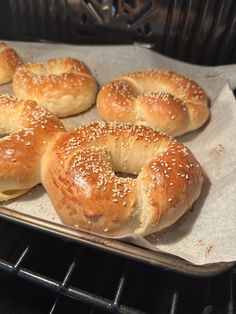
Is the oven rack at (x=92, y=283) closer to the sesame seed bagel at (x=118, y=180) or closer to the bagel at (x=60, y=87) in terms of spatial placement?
the sesame seed bagel at (x=118, y=180)

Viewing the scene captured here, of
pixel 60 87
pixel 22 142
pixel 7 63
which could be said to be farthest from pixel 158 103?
pixel 7 63

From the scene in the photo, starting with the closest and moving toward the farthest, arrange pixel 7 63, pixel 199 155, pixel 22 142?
pixel 22 142, pixel 199 155, pixel 7 63

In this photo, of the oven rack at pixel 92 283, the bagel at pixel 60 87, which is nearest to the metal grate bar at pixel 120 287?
the oven rack at pixel 92 283

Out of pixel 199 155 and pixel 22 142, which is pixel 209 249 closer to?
pixel 199 155

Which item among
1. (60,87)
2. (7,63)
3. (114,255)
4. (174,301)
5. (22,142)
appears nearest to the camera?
(174,301)

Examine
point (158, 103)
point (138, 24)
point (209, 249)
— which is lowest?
point (209, 249)

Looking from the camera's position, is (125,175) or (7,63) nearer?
(125,175)

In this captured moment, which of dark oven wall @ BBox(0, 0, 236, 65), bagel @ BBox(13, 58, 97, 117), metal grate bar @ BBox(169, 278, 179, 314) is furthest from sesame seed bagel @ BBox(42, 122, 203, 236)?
dark oven wall @ BBox(0, 0, 236, 65)
